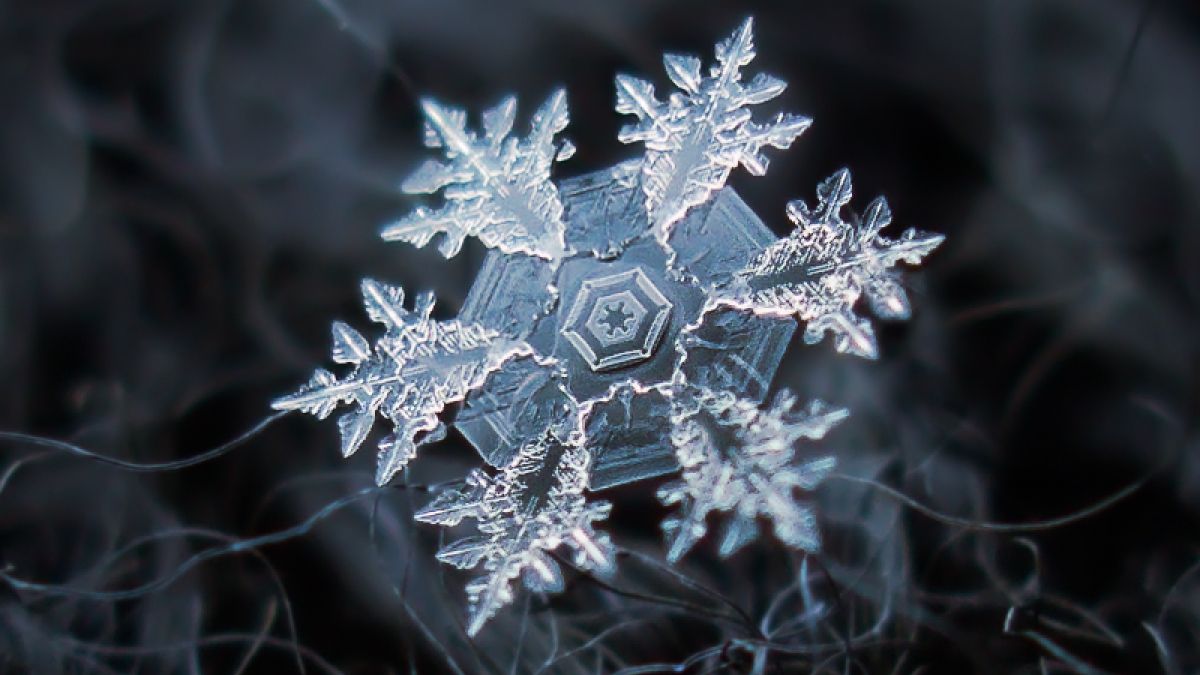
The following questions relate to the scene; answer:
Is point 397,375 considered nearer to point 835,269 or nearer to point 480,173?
point 480,173

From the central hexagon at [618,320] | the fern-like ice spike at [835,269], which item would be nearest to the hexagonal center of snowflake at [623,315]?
the central hexagon at [618,320]

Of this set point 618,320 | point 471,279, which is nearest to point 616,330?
point 618,320

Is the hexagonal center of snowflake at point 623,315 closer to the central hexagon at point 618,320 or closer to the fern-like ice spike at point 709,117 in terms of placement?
the central hexagon at point 618,320

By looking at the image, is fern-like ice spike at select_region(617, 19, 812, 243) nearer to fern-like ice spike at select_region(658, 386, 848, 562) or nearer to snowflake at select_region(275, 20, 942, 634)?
snowflake at select_region(275, 20, 942, 634)

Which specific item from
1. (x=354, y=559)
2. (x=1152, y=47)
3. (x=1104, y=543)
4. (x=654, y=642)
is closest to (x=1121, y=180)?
(x=1152, y=47)

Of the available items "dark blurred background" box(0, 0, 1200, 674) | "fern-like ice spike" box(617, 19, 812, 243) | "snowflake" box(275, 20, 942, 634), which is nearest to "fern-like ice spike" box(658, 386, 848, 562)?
"snowflake" box(275, 20, 942, 634)

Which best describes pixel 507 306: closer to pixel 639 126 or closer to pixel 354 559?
pixel 639 126
